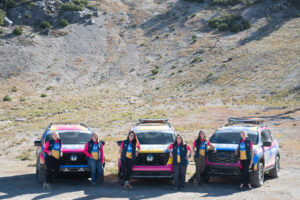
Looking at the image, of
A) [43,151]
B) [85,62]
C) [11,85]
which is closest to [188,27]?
[85,62]

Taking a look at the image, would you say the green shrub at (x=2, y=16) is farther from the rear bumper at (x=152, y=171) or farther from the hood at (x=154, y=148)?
the rear bumper at (x=152, y=171)

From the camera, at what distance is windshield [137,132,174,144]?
1414 cm

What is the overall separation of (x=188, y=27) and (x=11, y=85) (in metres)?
34.0

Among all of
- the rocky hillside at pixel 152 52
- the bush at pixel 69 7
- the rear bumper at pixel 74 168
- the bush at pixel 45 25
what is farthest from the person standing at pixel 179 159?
the bush at pixel 69 7

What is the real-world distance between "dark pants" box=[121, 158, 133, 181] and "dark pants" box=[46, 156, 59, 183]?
204 centimetres

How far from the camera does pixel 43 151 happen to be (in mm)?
12984

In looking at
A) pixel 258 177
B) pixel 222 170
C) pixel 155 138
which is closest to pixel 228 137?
pixel 222 170

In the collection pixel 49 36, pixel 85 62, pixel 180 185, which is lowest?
pixel 180 185

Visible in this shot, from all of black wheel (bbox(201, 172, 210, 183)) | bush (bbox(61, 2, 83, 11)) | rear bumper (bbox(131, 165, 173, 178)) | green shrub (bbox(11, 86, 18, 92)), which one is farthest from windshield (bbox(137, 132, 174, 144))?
bush (bbox(61, 2, 83, 11))

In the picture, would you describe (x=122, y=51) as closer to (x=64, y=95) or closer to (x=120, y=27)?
(x=120, y=27)

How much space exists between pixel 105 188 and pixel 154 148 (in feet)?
6.34

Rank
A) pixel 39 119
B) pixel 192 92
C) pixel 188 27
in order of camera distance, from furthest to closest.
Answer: pixel 188 27 → pixel 192 92 → pixel 39 119

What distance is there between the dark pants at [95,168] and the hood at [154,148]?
4.44ft

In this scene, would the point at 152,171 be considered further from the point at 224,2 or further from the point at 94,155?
the point at 224,2
